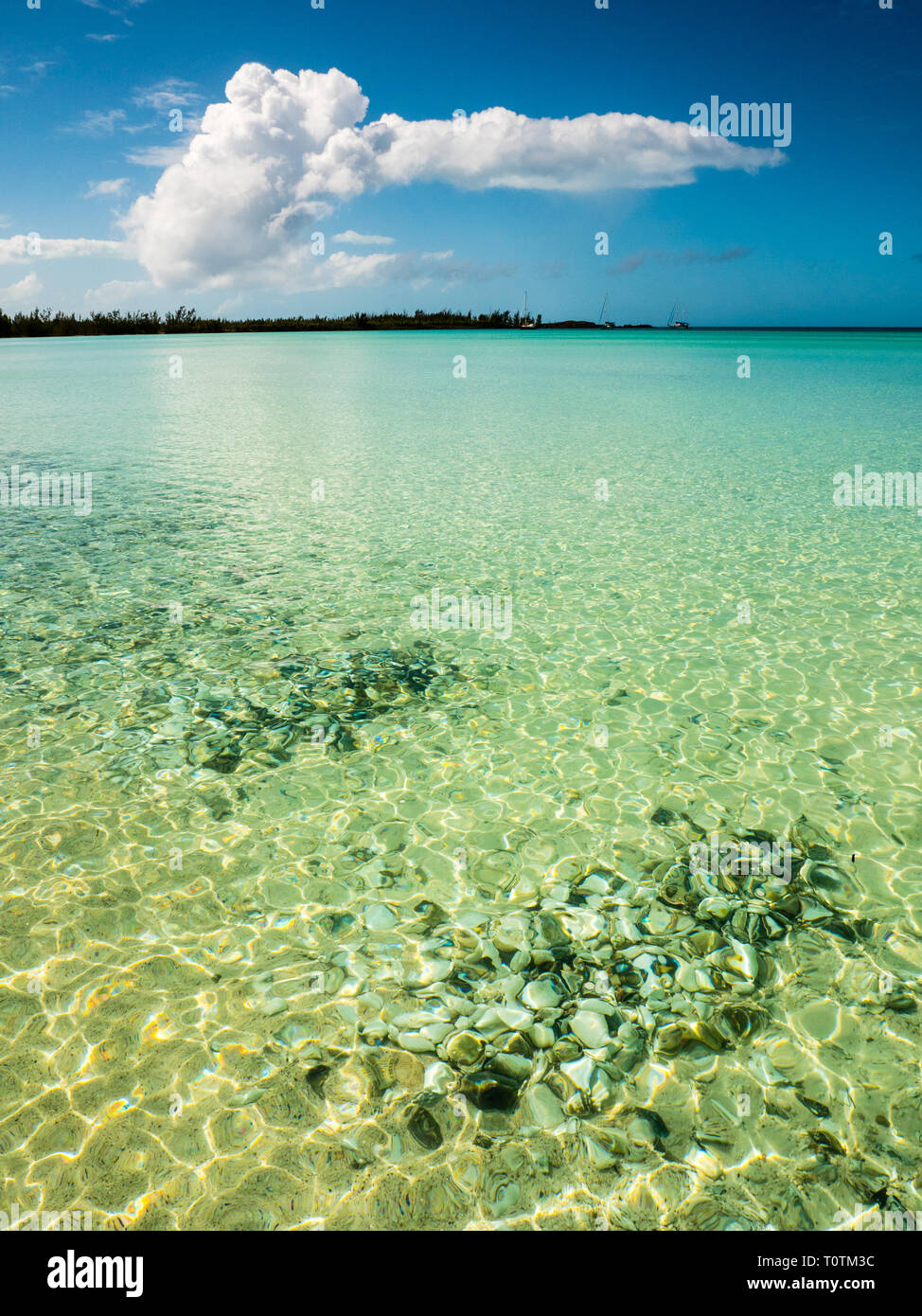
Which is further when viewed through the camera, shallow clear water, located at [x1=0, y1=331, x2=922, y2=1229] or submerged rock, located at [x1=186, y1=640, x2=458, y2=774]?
submerged rock, located at [x1=186, y1=640, x2=458, y2=774]

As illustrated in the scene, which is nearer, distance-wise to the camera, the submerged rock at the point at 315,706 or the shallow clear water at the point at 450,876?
the shallow clear water at the point at 450,876

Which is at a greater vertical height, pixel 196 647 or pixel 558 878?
pixel 196 647

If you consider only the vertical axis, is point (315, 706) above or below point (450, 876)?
above

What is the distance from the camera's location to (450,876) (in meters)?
4.80

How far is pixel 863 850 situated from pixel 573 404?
25.6m

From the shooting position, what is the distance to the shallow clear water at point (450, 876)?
10.5ft

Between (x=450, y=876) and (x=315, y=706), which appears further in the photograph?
(x=315, y=706)

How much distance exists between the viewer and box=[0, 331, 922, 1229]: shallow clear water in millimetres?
3189

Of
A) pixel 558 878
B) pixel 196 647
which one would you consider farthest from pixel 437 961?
pixel 196 647

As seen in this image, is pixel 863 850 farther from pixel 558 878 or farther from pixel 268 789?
pixel 268 789

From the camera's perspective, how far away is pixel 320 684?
705 centimetres

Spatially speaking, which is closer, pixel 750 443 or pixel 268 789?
pixel 268 789

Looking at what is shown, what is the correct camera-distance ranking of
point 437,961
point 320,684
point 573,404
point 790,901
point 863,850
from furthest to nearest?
1. point 573,404
2. point 320,684
3. point 863,850
4. point 790,901
5. point 437,961
